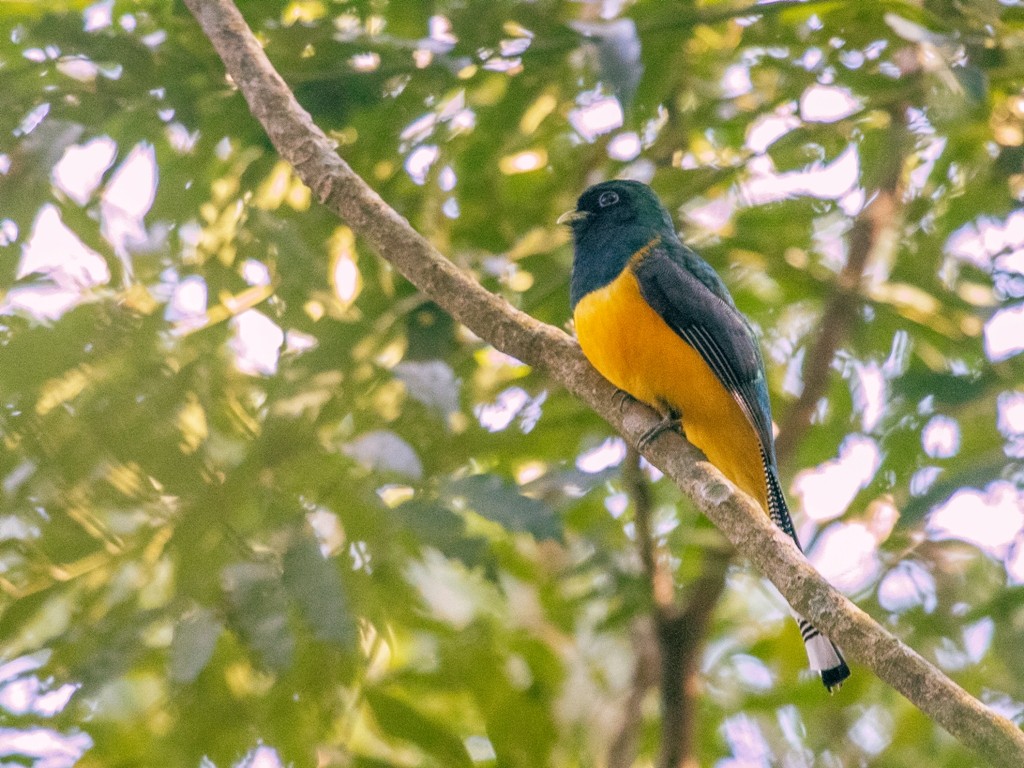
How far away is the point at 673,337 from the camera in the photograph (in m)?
3.71

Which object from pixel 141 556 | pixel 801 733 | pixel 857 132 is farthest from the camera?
pixel 857 132

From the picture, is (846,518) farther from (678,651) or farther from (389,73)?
(389,73)

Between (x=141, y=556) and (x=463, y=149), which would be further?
(x=463, y=149)

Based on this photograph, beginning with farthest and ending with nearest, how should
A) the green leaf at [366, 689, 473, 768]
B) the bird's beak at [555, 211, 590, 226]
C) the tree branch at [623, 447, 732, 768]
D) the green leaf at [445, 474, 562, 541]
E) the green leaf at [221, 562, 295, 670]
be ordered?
the bird's beak at [555, 211, 590, 226] < the tree branch at [623, 447, 732, 768] < the green leaf at [366, 689, 473, 768] < the green leaf at [445, 474, 562, 541] < the green leaf at [221, 562, 295, 670]

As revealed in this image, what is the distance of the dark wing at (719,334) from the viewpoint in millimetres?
3602

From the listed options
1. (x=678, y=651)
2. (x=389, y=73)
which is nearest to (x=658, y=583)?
(x=678, y=651)

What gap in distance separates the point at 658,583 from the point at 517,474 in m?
0.55

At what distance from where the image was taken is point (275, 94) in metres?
2.94

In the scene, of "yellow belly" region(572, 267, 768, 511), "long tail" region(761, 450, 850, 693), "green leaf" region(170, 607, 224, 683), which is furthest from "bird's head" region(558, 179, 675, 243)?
"green leaf" region(170, 607, 224, 683)

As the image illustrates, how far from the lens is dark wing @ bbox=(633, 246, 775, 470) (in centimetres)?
360

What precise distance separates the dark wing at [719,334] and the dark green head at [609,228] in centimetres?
19

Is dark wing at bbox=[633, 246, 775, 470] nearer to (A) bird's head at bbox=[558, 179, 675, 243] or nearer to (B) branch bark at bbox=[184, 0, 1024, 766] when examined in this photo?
(A) bird's head at bbox=[558, 179, 675, 243]

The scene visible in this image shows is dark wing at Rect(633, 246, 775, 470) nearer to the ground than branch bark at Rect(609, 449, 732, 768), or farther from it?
farther from it

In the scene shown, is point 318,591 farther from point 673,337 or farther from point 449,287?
point 673,337
